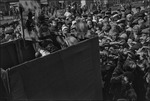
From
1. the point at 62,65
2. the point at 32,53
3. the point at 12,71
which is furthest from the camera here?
the point at 32,53

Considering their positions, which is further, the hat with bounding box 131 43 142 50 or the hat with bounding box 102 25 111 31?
the hat with bounding box 102 25 111 31

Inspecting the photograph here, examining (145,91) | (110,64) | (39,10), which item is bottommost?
(145,91)

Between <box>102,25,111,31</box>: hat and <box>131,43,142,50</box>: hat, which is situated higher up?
<box>102,25,111,31</box>: hat

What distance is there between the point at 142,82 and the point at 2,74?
3654mm

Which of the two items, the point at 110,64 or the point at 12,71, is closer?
the point at 12,71

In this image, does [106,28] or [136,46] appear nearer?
[136,46]

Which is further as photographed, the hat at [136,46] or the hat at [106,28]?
the hat at [106,28]

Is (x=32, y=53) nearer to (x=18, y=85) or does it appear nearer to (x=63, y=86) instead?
(x=63, y=86)

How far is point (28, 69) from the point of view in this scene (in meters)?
3.39

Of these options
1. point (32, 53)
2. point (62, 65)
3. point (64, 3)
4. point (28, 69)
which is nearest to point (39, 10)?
point (32, 53)

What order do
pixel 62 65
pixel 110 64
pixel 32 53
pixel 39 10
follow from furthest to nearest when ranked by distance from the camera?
pixel 110 64, pixel 39 10, pixel 32 53, pixel 62 65

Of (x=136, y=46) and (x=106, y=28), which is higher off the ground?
(x=106, y=28)

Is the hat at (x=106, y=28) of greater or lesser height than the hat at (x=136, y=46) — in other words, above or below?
above

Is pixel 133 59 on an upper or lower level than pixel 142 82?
upper
